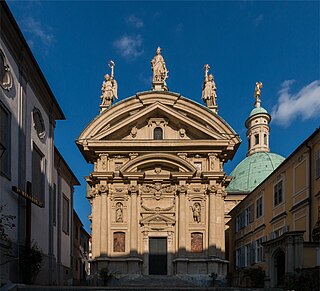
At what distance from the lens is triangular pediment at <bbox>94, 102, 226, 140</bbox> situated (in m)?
37.2

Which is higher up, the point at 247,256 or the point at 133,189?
the point at 133,189

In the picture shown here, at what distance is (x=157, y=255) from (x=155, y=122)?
1100cm

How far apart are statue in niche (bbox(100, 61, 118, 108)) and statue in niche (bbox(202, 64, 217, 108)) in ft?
26.8

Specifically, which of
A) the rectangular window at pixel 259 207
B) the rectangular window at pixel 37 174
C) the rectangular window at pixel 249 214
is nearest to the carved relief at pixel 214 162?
the rectangular window at pixel 259 207

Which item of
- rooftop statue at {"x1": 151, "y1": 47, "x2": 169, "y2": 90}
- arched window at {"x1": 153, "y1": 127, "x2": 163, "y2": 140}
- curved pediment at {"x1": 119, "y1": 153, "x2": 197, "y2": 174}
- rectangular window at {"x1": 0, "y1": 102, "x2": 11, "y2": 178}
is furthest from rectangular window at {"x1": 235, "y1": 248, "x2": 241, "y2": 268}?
rectangular window at {"x1": 0, "y1": 102, "x2": 11, "y2": 178}

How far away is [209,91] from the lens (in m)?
40.2

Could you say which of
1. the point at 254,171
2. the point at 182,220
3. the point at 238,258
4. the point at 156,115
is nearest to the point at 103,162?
the point at 156,115

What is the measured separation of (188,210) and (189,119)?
7492 millimetres

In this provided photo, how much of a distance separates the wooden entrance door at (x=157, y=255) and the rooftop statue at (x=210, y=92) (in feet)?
40.2

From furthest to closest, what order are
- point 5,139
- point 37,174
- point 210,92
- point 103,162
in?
point 210,92
point 103,162
point 37,174
point 5,139

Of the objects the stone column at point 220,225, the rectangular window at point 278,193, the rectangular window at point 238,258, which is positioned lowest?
the rectangular window at point 238,258

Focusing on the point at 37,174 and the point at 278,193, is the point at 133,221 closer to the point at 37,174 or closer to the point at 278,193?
the point at 278,193

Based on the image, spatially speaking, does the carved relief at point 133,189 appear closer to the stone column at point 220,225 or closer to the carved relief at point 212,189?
the carved relief at point 212,189

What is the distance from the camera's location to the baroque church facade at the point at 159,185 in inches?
1414
